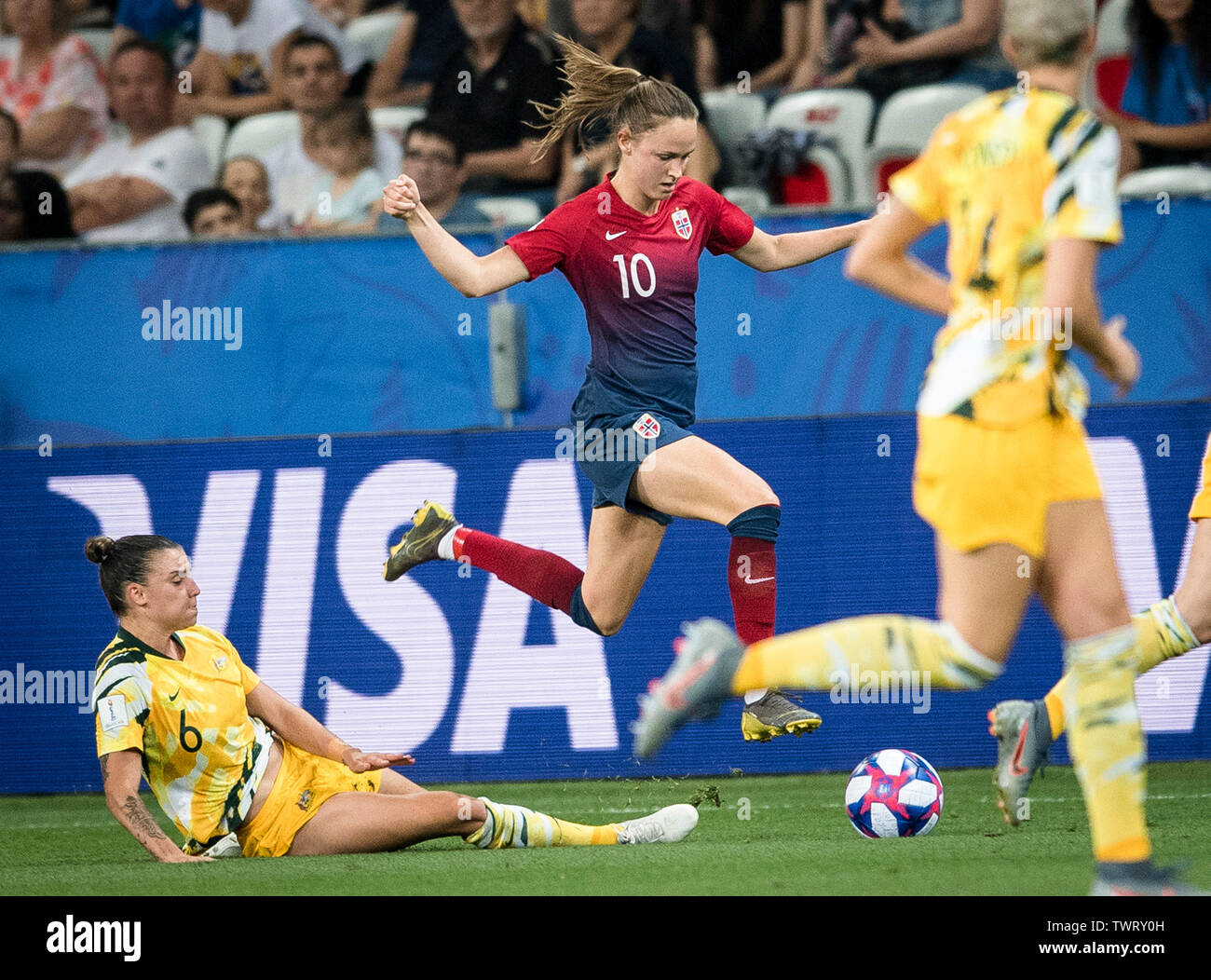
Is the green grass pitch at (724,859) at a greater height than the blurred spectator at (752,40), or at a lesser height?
lesser

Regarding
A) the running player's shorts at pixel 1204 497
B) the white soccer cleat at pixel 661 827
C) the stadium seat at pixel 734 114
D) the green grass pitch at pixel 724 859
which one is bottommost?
the green grass pitch at pixel 724 859

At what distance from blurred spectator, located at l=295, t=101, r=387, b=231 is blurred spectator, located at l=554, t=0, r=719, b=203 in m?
1.07

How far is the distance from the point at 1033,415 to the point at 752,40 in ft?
21.2

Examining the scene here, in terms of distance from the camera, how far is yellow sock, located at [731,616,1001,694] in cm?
337

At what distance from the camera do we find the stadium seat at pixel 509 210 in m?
8.71

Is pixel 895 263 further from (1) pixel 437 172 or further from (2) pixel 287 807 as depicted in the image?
(1) pixel 437 172

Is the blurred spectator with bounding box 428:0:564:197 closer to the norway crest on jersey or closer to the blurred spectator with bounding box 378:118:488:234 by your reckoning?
the blurred spectator with bounding box 378:118:488:234

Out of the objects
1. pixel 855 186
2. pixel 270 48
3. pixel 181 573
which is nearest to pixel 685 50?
pixel 855 186

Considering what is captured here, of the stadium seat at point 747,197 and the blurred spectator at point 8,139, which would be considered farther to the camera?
the blurred spectator at point 8,139

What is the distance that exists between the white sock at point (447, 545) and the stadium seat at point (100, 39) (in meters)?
5.49

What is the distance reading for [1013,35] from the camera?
3422 millimetres

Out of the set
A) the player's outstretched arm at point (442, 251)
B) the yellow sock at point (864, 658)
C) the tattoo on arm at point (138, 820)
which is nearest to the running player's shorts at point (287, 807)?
the tattoo on arm at point (138, 820)

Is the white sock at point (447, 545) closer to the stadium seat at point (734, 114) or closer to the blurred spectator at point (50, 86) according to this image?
the stadium seat at point (734, 114)

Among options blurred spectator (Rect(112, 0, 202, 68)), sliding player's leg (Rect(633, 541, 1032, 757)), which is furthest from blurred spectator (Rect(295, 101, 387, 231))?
sliding player's leg (Rect(633, 541, 1032, 757))
